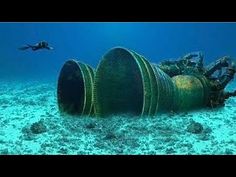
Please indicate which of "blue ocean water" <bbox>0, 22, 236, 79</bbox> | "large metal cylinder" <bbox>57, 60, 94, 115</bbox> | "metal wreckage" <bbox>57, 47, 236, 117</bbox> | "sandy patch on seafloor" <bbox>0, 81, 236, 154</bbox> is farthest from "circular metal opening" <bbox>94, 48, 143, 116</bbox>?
"blue ocean water" <bbox>0, 22, 236, 79</bbox>

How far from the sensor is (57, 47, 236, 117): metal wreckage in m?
9.51

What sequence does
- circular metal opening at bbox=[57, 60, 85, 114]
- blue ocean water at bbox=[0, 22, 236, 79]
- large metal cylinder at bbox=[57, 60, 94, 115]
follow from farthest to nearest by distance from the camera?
blue ocean water at bbox=[0, 22, 236, 79], circular metal opening at bbox=[57, 60, 85, 114], large metal cylinder at bbox=[57, 60, 94, 115]

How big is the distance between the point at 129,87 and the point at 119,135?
2540 millimetres

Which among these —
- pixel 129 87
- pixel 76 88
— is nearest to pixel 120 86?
pixel 129 87

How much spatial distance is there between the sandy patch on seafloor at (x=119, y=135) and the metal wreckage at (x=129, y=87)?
0.44 meters

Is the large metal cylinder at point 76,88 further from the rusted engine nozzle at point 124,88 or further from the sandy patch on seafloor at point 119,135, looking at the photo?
the sandy patch on seafloor at point 119,135

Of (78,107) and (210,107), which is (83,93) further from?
(210,107)

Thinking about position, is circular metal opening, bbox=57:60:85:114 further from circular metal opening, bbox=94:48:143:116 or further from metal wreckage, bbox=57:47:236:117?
circular metal opening, bbox=94:48:143:116

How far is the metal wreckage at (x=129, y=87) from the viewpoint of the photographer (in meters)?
9.51

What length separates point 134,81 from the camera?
1057 cm

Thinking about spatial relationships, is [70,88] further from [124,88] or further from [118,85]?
[124,88]

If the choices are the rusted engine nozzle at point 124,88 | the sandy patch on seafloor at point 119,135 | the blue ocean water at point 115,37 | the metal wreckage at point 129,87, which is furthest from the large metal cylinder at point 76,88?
the blue ocean water at point 115,37

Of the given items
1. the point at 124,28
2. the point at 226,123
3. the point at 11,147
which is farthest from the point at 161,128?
the point at 124,28
